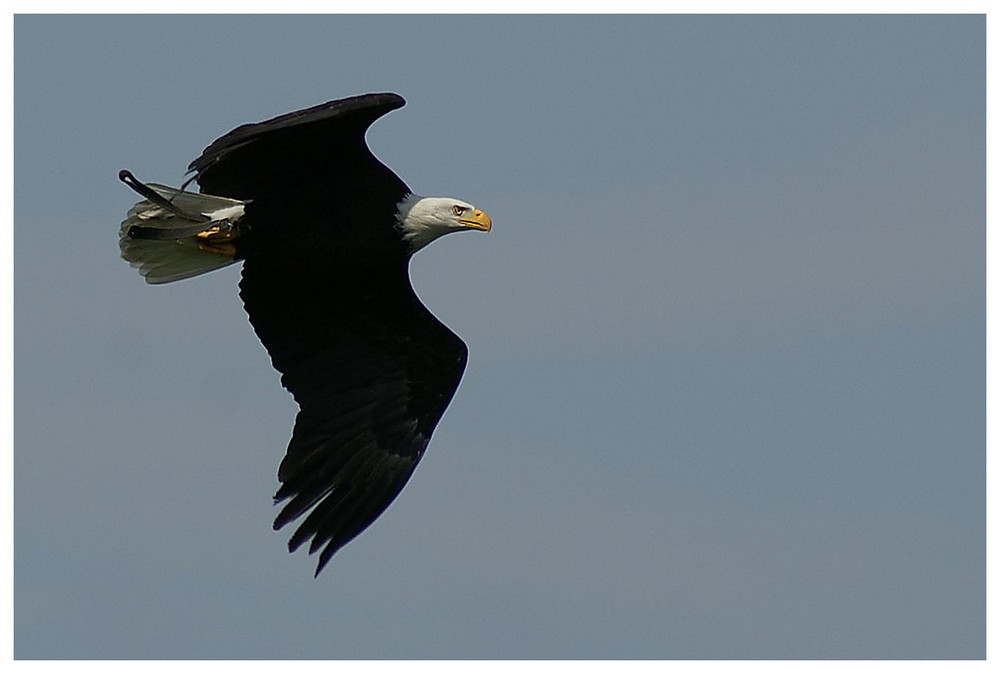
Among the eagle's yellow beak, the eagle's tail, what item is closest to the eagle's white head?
the eagle's yellow beak

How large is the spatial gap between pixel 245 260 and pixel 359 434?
4.24ft

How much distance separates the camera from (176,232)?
457 inches

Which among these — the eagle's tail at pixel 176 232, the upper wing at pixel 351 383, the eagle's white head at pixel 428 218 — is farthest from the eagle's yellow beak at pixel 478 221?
the eagle's tail at pixel 176 232

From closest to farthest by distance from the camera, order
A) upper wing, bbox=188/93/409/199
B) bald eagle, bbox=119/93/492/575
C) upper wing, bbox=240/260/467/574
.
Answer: upper wing, bbox=188/93/409/199, bald eagle, bbox=119/93/492/575, upper wing, bbox=240/260/467/574

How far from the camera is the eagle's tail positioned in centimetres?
1145

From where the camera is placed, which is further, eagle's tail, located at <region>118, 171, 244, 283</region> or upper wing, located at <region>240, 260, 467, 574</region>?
upper wing, located at <region>240, 260, 467, 574</region>

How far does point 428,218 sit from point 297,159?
0.86 metres

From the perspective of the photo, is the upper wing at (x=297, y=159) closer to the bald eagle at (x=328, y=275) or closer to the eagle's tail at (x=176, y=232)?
the bald eagle at (x=328, y=275)

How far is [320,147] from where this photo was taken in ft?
37.2

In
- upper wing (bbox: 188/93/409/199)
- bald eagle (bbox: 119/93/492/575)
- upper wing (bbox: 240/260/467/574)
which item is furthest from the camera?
upper wing (bbox: 240/260/467/574)

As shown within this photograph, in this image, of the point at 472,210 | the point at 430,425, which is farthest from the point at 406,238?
the point at 430,425

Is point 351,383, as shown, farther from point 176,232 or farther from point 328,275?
point 176,232

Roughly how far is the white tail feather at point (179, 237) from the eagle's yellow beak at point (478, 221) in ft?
4.48

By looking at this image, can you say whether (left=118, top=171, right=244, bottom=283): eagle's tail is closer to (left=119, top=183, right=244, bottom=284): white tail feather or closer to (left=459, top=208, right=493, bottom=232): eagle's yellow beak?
(left=119, top=183, right=244, bottom=284): white tail feather
